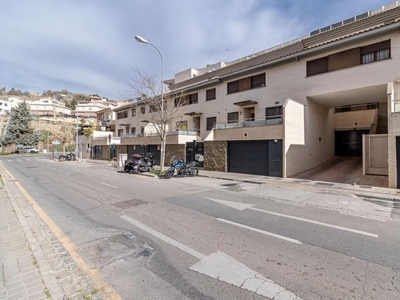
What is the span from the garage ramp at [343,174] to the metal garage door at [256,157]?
1627mm

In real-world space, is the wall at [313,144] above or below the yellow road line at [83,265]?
above

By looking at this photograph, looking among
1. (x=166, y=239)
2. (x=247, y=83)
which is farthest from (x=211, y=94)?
(x=166, y=239)

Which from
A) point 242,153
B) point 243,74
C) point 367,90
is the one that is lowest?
point 242,153

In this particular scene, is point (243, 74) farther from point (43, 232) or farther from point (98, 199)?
point (43, 232)

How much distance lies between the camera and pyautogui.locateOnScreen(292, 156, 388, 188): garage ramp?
11786 millimetres

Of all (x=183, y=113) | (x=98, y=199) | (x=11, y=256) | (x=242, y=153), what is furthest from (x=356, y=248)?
(x=183, y=113)

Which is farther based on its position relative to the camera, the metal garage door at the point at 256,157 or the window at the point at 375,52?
the metal garage door at the point at 256,157

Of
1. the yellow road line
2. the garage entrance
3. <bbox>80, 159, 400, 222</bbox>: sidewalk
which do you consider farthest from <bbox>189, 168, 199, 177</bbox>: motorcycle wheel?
the garage entrance

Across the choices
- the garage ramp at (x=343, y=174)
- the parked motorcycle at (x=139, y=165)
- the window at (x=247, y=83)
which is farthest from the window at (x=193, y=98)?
the garage ramp at (x=343, y=174)

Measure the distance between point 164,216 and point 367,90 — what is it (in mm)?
14732

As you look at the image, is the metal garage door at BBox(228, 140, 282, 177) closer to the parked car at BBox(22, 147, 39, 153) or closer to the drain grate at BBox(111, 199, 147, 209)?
the drain grate at BBox(111, 199, 147, 209)

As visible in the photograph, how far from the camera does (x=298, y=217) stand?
237 inches

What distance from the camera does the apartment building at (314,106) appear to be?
41.9ft

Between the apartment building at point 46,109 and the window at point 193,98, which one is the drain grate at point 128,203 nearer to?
the window at point 193,98
